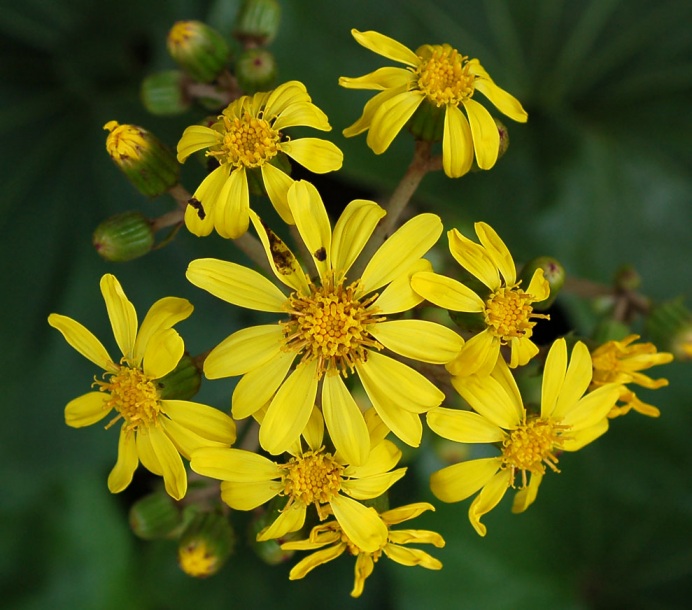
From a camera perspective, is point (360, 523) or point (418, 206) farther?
point (418, 206)

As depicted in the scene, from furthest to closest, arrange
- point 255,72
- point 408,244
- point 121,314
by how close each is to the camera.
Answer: point 255,72, point 121,314, point 408,244

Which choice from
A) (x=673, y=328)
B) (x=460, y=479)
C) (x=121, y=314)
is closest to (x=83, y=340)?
(x=121, y=314)

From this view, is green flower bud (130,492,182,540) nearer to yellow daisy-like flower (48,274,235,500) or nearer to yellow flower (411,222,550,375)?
yellow daisy-like flower (48,274,235,500)

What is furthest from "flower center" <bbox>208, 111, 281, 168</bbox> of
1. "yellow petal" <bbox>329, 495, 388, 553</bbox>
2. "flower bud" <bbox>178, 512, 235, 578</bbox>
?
"flower bud" <bbox>178, 512, 235, 578</bbox>

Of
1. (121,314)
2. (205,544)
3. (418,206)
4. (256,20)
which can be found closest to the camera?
(121,314)

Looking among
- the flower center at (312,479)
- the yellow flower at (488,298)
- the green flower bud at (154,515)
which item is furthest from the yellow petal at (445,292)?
the green flower bud at (154,515)

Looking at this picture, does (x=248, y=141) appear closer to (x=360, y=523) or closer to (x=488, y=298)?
(x=488, y=298)

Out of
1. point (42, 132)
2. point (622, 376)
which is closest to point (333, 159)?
point (622, 376)
